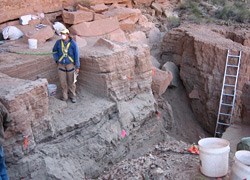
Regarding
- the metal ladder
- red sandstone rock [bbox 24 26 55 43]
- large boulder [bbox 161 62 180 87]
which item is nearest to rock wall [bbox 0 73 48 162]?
red sandstone rock [bbox 24 26 55 43]

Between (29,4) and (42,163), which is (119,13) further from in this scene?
(42,163)

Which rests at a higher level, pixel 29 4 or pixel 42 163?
pixel 29 4

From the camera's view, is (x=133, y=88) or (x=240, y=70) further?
(x=240, y=70)

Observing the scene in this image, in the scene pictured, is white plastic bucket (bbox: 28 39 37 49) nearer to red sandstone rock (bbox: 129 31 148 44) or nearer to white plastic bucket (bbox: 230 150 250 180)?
Answer: red sandstone rock (bbox: 129 31 148 44)

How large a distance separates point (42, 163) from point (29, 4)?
4.75 meters

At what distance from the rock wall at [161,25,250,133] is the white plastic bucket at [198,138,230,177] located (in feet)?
15.5

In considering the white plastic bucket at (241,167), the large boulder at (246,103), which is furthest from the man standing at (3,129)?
the large boulder at (246,103)

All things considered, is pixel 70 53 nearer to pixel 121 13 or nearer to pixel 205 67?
pixel 121 13

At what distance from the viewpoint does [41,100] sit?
6.32m

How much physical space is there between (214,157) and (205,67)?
18.3ft

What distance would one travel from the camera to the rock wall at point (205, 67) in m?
10.4

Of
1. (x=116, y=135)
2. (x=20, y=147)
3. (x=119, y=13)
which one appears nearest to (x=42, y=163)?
(x=20, y=147)

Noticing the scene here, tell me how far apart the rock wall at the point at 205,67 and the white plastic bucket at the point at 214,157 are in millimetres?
4736

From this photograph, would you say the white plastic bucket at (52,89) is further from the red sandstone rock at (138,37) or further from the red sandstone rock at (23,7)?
the red sandstone rock at (138,37)
